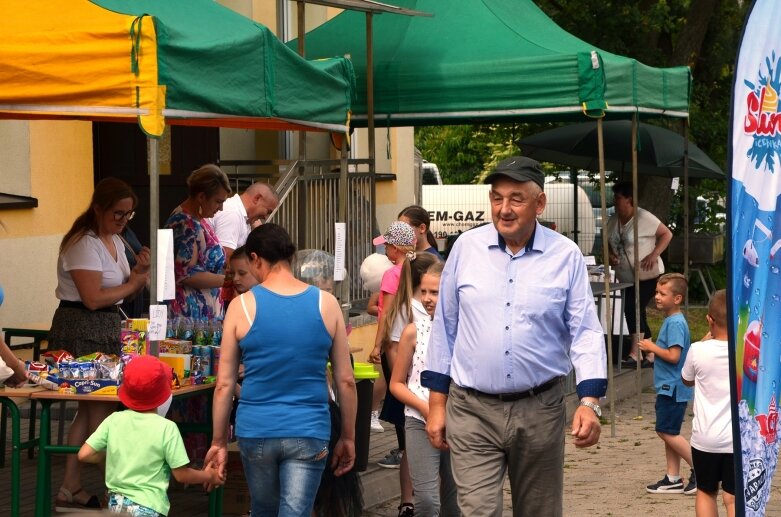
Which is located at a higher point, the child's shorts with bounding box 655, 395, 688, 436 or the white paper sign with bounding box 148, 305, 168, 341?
the white paper sign with bounding box 148, 305, 168, 341

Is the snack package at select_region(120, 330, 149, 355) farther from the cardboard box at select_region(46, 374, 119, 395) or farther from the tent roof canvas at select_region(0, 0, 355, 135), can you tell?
the tent roof canvas at select_region(0, 0, 355, 135)

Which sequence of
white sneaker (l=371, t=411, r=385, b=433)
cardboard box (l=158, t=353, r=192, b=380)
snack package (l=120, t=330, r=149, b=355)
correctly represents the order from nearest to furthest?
snack package (l=120, t=330, r=149, b=355) < cardboard box (l=158, t=353, r=192, b=380) < white sneaker (l=371, t=411, r=385, b=433)

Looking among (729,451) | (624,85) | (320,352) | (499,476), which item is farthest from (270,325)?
(624,85)

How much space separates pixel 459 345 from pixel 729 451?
2009mm

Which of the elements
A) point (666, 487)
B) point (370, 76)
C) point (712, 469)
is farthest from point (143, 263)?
point (370, 76)

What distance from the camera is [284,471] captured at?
219 inches

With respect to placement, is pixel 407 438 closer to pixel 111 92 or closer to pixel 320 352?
pixel 320 352

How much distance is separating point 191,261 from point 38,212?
12.2 ft

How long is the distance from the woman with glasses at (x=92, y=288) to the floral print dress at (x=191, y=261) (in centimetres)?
46

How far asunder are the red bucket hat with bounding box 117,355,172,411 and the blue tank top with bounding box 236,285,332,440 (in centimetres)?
34

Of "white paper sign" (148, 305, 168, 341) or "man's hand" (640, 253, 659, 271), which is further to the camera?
"man's hand" (640, 253, 659, 271)

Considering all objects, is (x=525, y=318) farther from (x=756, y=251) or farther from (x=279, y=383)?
(x=279, y=383)

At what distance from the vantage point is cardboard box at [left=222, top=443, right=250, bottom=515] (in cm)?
746

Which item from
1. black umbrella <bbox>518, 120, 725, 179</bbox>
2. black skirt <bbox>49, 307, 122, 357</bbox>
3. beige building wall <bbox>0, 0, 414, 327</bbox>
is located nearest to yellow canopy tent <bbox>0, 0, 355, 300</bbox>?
black skirt <bbox>49, 307, 122, 357</bbox>
